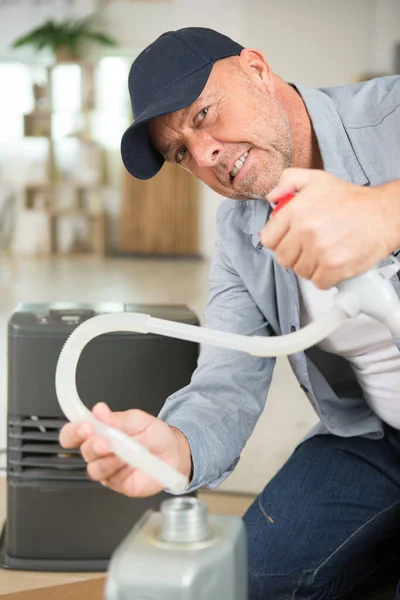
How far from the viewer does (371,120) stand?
1.34m

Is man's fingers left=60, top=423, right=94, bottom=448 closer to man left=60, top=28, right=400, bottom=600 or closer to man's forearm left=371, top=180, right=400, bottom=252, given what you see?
man left=60, top=28, right=400, bottom=600

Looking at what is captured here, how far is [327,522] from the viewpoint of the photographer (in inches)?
57.4

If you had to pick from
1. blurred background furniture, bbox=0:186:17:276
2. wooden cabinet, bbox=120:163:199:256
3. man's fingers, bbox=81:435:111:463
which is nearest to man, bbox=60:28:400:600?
man's fingers, bbox=81:435:111:463

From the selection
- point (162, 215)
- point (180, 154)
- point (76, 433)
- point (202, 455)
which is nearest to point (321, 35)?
point (162, 215)

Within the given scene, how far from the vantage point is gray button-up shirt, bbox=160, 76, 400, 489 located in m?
1.25

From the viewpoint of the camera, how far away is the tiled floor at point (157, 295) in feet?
8.47

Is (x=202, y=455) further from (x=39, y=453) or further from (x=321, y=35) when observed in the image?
(x=321, y=35)

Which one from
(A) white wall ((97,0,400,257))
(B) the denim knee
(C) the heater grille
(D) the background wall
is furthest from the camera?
(A) white wall ((97,0,400,257))

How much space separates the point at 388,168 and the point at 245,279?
0.29 metres

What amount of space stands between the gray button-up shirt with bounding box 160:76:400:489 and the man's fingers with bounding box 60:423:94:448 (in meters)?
0.35

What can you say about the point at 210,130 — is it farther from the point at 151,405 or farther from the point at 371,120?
the point at 151,405

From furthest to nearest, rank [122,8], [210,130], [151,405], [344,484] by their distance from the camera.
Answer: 1. [122,8]
2. [151,405]
3. [344,484]
4. [210,130]

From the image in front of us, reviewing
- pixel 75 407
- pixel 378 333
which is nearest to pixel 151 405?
pixel 378 333

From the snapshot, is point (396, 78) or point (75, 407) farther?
point (396, 78)
